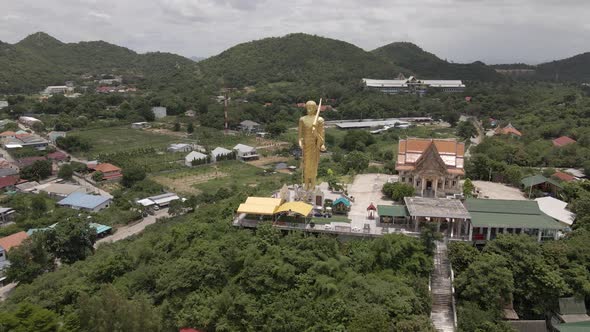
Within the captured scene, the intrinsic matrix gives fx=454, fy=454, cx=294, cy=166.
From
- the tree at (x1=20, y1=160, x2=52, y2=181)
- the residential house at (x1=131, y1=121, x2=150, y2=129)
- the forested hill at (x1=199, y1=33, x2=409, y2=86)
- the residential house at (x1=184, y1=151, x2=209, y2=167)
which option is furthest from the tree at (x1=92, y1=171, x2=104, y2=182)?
the forested hill at (x1=199, y1=33, x2=409, y2=86)

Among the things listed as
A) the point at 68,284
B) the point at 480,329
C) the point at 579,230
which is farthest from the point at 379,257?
the point at 68,284

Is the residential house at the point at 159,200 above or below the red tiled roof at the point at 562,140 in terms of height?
below

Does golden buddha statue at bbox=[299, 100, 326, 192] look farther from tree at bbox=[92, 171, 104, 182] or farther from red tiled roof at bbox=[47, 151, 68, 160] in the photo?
red tiled roof at bbox=[47, 151, 68, 160]

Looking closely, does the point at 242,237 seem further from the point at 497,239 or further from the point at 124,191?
the point at 124,191

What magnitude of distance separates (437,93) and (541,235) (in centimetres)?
9504

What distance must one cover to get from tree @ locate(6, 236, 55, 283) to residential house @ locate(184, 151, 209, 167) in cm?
2726

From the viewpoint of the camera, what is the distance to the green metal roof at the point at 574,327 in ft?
63.4

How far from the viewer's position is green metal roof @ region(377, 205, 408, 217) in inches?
993

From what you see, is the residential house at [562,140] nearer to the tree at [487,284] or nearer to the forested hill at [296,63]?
the tree at [487,284]

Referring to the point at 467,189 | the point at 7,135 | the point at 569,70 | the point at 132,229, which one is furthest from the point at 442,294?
the point at 569,70

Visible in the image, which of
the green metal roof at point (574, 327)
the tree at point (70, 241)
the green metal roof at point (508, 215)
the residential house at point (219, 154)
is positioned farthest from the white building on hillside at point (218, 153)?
the green metal roof at point (574, 327)

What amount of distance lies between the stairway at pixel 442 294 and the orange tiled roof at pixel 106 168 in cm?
3898

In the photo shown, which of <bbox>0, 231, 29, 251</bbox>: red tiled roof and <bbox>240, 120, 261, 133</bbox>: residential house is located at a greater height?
<bbox>240, 120, 261, 133</bbox>: residential house

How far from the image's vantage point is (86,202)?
4109 centimetres
